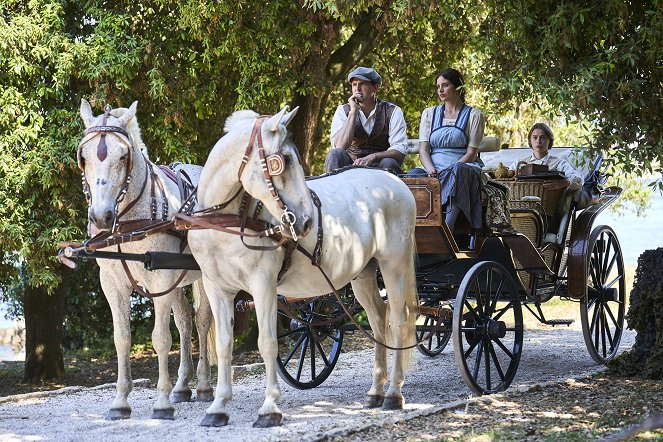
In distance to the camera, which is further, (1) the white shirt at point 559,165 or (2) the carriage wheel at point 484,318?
(1) the white shirt at point 559,165

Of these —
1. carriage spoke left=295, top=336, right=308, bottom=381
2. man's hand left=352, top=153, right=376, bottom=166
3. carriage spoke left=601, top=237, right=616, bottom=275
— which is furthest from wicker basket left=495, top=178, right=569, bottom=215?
carriage spoke left=295, top=336, right=308, bottom=381

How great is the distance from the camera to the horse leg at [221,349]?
6523 mm

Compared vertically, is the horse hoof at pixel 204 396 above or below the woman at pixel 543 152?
below

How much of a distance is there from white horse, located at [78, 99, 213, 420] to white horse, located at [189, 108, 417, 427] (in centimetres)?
50

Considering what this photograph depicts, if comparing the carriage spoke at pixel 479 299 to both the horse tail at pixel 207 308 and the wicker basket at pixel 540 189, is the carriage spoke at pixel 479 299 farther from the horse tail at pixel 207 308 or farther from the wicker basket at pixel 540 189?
the horse tail at pixel 207 308

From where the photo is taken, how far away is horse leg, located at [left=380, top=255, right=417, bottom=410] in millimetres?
7418

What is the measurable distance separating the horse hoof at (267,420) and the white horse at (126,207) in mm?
833

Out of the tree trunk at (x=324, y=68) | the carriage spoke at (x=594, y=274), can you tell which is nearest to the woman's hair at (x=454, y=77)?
the carriage spoke at (x=594, y=274)

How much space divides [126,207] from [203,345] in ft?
5.53

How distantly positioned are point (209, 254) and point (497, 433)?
2228mm

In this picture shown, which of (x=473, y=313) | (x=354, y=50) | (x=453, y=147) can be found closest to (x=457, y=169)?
(x=453, y=147)

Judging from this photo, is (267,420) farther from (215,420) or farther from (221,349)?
(221,349)

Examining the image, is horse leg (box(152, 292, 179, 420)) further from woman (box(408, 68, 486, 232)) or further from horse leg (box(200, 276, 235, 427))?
woman (box(408, 68, 486, 232))

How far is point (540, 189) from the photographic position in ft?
29.7
